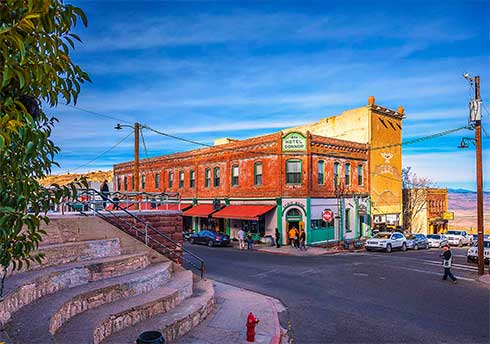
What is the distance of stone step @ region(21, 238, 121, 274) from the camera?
898 cm

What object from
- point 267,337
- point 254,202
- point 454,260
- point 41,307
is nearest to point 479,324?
point 267,337

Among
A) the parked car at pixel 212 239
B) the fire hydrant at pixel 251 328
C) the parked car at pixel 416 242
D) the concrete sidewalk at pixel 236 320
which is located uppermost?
the fire hydrant at pixel 251 328

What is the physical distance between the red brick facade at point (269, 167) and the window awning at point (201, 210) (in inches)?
40.7

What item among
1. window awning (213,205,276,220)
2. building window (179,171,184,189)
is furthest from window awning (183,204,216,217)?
building window (179,171,184,189)

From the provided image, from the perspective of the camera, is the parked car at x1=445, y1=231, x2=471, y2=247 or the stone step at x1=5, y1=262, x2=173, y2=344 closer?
the stone step at x1=5, y1=262, x2=173, y2=344

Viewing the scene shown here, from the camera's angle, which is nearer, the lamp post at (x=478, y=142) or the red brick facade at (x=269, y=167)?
the lamp post at (x=478, y=142)

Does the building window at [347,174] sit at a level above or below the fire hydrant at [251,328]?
above

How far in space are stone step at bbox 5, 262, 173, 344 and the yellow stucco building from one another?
95.7 ft

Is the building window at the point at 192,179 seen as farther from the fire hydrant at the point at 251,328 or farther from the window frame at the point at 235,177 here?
the fire hydrant at the point at 251,328

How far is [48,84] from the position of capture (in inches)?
122

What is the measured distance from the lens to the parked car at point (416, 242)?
31.3 meters

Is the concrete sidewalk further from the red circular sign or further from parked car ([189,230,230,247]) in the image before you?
the red circular sign

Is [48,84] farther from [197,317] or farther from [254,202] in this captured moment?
[254,202]

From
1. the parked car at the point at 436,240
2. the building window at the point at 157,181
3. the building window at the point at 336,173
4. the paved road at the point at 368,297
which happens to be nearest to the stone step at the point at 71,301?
the paved road at the point at 368,297
